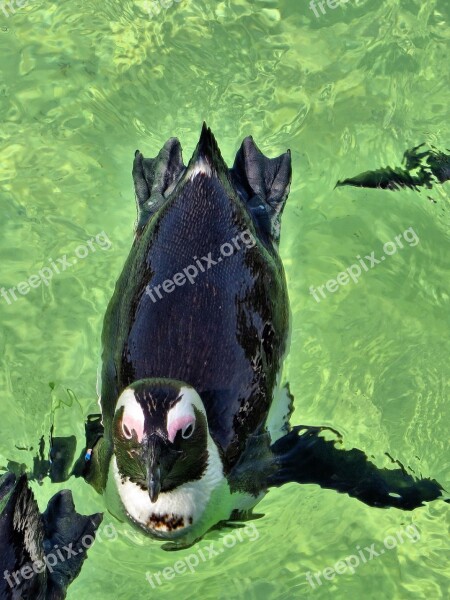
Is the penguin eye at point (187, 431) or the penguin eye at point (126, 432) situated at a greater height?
the penguin eye at point (126, 432)

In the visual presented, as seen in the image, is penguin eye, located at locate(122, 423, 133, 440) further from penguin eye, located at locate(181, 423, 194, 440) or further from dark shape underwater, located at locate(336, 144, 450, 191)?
dark shape underwater, located at locate(336, 144, 450, 191)

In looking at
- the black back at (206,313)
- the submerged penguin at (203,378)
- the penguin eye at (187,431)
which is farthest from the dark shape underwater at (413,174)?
the penguin eye at (187,431)

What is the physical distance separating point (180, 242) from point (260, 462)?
993 mm

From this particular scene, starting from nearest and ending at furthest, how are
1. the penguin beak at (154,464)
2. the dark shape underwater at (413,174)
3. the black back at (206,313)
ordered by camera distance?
1. the penguin beak at (154,464)
2. the black back at (206,313)
3. the dark shape underwater at (413,174)

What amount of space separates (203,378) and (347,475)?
88 cm

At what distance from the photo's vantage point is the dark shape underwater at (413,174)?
15.8ft

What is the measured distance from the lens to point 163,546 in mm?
3889

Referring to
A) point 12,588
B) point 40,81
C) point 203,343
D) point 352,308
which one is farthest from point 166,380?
point 40,81

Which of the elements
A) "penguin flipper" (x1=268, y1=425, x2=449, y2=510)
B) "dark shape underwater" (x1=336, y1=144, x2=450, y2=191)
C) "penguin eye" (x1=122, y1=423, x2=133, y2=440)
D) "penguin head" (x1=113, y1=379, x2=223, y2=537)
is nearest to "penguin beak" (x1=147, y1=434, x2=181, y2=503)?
"penguin head" (x1=113, y1=379, x2=223, y2=537)

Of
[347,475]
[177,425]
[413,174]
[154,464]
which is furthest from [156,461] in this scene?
[413,174]

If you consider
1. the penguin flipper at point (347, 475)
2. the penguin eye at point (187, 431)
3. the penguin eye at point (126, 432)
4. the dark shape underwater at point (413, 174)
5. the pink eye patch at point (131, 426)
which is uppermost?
the pink eye patch at point (131, 426)

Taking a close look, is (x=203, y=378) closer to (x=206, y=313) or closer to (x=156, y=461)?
(x=206, y=313)

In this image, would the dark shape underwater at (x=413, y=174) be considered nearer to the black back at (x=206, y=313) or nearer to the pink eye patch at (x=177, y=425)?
the black back at (x=206, y=313)

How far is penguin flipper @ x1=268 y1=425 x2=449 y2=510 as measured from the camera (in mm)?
4012
